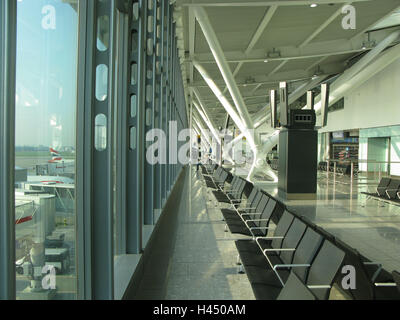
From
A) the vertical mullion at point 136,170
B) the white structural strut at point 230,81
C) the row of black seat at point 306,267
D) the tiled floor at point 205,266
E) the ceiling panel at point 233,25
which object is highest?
the ceiling panel at point 233,25

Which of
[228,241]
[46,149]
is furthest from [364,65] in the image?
[46,149]

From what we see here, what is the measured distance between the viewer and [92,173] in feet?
8.22

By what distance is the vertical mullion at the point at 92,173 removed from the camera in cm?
242

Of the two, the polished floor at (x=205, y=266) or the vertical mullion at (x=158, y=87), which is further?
the vertical mullion at (x=158, y=87)

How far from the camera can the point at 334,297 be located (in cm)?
346

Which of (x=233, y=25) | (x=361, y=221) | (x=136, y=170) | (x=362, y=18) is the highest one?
(x=362, y=18)

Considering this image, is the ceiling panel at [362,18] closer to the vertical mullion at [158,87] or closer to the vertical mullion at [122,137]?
the vertical mullion at [158,87]

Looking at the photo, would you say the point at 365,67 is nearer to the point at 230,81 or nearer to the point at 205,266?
the point at 230,81

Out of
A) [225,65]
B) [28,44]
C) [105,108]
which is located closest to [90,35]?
[105,108]

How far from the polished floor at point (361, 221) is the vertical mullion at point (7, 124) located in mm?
4510

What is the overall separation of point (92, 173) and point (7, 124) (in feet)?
4.18

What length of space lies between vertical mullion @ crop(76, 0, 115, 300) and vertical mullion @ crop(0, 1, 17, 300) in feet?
3.71

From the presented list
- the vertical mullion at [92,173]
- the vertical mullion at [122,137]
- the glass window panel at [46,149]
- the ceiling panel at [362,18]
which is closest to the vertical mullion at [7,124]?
the glass window panel at [46,149]
